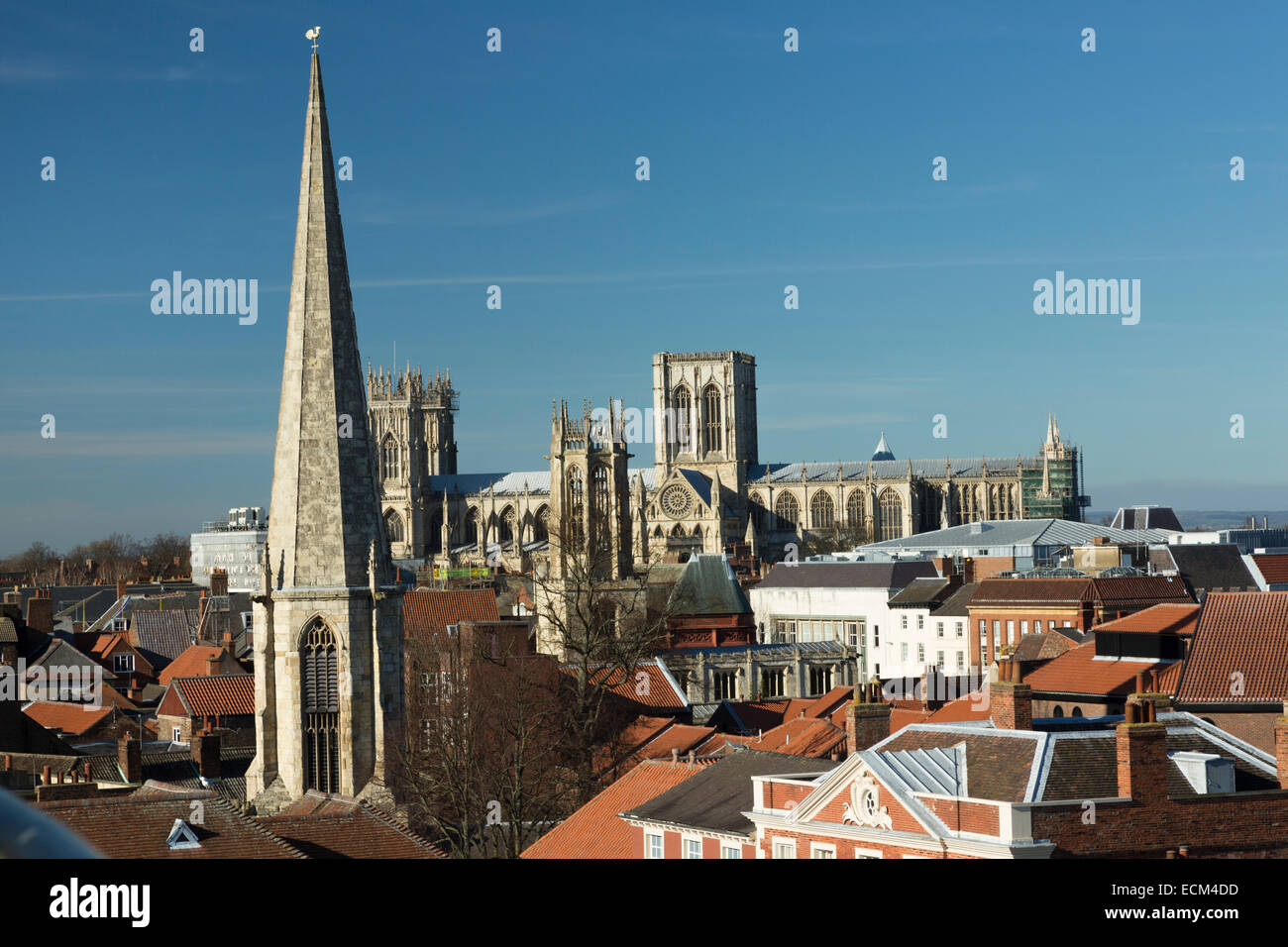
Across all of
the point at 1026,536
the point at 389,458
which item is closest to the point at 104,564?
the point at 389,458

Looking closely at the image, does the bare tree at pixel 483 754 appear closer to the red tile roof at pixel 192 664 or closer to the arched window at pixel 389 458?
the red tile roof at pixel 192 664

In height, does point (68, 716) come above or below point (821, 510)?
below

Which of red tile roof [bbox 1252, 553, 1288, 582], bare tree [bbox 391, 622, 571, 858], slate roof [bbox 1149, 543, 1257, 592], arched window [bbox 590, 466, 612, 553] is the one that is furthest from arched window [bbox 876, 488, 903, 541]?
bare tree [bbox 391, 622, 571, 858]

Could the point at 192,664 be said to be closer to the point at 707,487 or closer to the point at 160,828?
the point at 160,828
